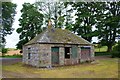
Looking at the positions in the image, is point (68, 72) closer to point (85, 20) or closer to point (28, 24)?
point (28, 24)

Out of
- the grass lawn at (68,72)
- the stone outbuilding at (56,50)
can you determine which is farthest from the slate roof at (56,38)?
the grass lawn at (68,72)

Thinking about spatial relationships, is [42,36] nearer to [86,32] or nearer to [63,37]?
[63,37]

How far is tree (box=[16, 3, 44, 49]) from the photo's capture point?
28328 mm

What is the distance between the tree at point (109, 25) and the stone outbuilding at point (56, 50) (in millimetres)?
8229

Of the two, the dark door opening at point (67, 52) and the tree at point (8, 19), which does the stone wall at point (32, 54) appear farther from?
the tree at point (8, 19)

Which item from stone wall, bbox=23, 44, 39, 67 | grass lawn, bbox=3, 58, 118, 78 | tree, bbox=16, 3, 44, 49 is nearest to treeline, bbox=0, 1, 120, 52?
tree, bbox=16, 3, 44, 49

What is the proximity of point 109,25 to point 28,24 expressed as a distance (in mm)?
10299

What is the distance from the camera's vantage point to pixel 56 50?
828 inches

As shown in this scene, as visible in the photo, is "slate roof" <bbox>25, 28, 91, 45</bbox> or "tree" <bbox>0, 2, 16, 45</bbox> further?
→ "tree" <bbox>0, 2, 16, 45</bbox>

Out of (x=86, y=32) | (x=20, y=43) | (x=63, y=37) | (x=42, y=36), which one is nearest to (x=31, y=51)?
(x=42, y=36)

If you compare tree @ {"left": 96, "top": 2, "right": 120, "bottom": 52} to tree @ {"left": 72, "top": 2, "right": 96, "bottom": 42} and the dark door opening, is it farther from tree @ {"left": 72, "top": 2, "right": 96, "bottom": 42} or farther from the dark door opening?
the dark door opening

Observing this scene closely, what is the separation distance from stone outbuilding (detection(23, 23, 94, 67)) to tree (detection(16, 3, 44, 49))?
17.5ft

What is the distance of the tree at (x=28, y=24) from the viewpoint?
28328 mm

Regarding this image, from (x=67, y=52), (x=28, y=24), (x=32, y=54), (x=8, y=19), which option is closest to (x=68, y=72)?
(x=67, y=52)
